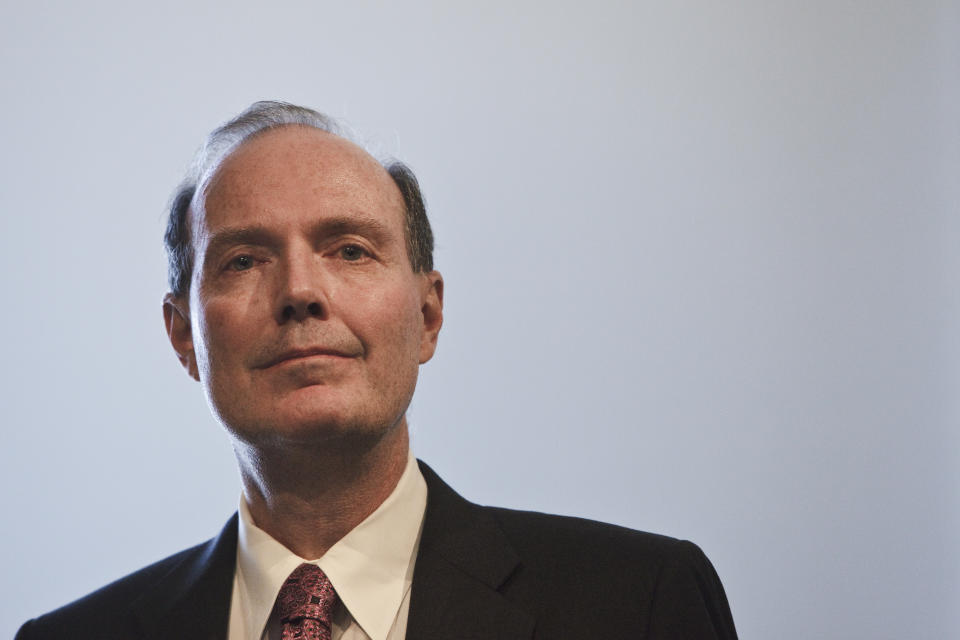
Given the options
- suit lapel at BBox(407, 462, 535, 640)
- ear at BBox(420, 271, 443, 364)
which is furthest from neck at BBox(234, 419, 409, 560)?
ear at BBox(420, 271, 443, 364)

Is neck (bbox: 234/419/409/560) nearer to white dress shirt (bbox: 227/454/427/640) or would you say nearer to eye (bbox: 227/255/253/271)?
white dress shirt (bbox: 227/454/427/640)

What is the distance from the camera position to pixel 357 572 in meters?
1.67

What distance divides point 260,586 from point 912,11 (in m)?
1.97

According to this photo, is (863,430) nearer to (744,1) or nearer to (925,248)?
(925,248)

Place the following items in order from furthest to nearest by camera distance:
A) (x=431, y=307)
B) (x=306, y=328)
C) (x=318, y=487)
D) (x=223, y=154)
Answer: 1. (x=431, y=307)
2. (x=223, y=154)
3. (x=318, y=487)
4. (x=306, y=328)

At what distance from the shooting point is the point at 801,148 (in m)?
2.47

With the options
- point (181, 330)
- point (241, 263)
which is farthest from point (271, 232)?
point (181, 330)

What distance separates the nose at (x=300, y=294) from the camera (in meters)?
1.63

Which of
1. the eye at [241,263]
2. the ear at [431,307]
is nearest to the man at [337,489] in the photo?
the eye at [241,263]

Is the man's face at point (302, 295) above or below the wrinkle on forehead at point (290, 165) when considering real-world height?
below

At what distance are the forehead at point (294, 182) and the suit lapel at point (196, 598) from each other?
577mm

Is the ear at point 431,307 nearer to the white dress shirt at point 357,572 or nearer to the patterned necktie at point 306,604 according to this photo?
the white dress shirt at point 357,572

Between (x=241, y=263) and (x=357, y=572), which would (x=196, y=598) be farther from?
(x=241, y=263)

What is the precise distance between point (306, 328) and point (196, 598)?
53 centimetres
